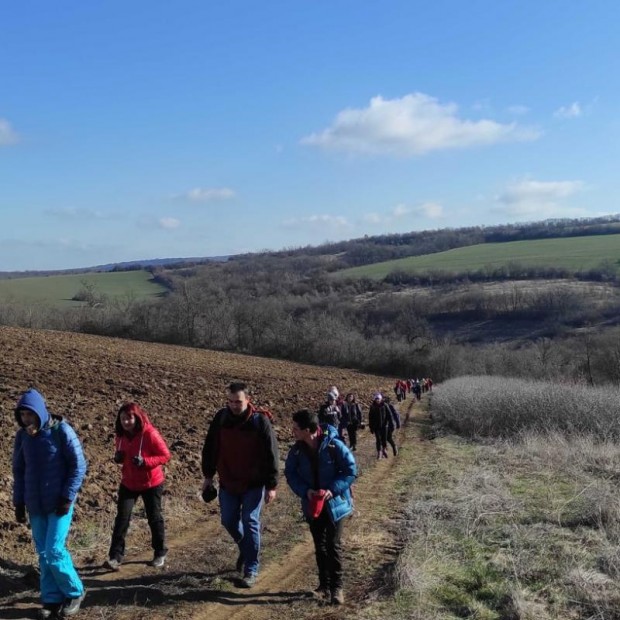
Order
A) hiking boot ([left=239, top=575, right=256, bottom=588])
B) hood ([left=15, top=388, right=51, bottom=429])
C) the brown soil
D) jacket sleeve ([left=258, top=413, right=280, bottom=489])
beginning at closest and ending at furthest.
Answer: hood ([left=15, top=388, right=51, bottom=429]) → the brown soil → jacket sleeve ([left=258, top=413, right=280, bottom=489]) → hiking boot ([left=239, top=575, right=256, bottom=588])

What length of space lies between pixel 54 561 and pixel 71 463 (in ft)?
2.48

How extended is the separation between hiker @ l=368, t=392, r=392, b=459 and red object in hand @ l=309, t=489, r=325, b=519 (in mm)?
8433

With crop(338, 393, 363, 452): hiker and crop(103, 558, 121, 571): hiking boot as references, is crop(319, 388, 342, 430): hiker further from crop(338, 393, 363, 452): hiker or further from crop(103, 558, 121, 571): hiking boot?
crop(103, 558, 121, 571): hiking boot

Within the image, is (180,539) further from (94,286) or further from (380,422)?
(94,286)

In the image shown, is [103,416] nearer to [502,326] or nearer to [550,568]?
[550,568]

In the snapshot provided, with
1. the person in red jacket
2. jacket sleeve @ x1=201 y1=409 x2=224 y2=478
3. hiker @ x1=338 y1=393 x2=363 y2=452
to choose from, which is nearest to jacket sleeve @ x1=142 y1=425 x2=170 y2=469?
the person in red jacket

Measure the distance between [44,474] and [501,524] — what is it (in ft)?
17.6

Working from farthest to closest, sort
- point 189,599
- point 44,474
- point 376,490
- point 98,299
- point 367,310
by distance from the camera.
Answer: point 367,310
point 98,299
point 376,490
point 189,599
point 44,474

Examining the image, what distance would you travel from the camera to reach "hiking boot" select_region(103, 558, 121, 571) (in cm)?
616

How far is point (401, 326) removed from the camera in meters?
79.7

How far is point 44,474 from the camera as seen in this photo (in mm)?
5023

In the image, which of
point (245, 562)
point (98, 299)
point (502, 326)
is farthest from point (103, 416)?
point (502, 326)

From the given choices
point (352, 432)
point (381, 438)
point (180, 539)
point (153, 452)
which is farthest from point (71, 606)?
point (352, 432)

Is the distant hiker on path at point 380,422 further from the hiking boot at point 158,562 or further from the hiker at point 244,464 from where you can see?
the hiker at point 244,464
